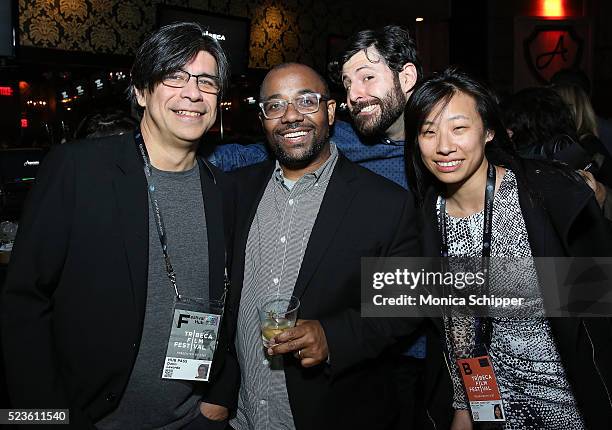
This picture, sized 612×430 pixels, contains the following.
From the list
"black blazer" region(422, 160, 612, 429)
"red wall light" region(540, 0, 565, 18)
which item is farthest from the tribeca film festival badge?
"red wall light" region(540, 0, 565, 18)

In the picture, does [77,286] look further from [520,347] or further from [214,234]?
[520,347]

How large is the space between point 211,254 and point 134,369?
43 centimetres

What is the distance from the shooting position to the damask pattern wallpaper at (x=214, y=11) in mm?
5605

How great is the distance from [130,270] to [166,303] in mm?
156

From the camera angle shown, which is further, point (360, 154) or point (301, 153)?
point (360, 154)

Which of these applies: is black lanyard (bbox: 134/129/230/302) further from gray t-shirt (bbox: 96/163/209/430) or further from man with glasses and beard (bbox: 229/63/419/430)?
man with glasses and beard (bbox: 229/63/419/430)

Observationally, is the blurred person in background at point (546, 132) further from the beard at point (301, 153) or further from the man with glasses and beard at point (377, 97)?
the beard at point (301, 153)

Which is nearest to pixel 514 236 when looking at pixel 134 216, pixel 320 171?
pixel 320 171

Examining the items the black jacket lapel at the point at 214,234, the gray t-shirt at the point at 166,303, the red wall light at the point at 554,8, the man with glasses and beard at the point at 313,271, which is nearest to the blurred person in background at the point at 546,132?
the man with glasses and beard at the point at 313,271

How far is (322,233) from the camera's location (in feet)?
6.24

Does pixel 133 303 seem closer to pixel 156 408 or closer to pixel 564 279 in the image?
pixel 156 408

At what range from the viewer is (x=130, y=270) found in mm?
1640

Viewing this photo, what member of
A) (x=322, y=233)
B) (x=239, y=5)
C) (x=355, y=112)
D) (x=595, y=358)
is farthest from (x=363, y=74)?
(x=239, y=5)

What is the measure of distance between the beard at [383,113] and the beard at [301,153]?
15.0 inches
